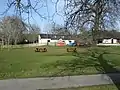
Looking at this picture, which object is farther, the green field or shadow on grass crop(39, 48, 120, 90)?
the green field

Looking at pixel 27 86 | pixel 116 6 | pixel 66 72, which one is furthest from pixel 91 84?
pixel 116 6

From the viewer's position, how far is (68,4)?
684cm

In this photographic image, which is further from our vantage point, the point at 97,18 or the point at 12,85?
the point at 12,85

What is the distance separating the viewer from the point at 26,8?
5.29 m

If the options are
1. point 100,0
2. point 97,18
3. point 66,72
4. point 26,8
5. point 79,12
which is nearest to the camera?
point 26,8

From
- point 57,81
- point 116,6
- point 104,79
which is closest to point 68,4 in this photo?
point 116,6

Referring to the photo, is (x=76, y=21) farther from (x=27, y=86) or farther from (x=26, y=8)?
(x=27, y=86)

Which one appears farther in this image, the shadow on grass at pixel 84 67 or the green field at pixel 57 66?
the green field at pixel 57 66

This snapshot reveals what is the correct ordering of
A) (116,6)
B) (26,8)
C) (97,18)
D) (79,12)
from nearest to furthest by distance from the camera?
(26,8) → (116,6) → (79,12) → (97,18)

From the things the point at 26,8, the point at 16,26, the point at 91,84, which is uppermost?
the point at 26,8

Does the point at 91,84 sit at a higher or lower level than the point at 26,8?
lower

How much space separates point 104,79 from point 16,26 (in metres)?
9.32

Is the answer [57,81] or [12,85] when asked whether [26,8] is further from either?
[57,81]

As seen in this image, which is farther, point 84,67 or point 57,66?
point 57,66
